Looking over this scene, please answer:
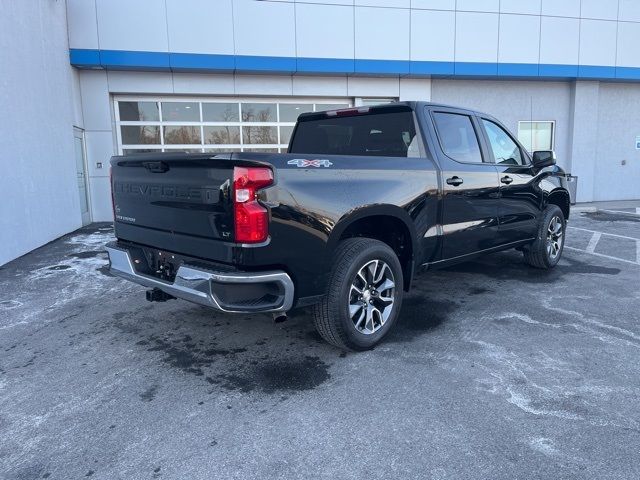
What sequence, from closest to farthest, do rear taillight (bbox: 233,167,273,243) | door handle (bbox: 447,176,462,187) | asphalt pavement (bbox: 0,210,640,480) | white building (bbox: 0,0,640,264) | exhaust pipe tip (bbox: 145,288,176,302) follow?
asphalt pavement (bbox: 0,210,640,480)
rear taillight (bbox: 233,167,273,243)
exhaust pipe tip (bbox: 145,288,176,302)
door handle (bbox: 447,176,462,187)
white building (bbox: 0,0,640,264)

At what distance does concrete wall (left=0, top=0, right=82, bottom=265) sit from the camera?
7.32m

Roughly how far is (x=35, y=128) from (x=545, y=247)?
8523 millimetres

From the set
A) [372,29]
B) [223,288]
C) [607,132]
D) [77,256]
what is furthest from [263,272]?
[607,132]

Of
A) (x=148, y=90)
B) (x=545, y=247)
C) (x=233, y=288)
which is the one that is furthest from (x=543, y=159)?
(x=148, y=90)

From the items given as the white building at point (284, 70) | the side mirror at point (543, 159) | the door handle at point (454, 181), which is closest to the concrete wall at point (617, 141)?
the white building at point (284, 70)

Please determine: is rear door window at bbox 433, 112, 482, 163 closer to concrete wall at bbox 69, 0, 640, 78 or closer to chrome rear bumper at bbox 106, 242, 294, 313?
chrome rear bumper at bbox 106, 242, 294, 313

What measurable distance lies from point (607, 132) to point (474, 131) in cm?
1245

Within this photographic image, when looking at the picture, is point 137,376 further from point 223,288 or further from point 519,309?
point 519,309

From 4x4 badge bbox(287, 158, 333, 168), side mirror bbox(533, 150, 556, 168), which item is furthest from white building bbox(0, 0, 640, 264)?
side mirror bbox(533, 150, 556, 168)

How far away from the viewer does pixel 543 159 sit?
5.82m

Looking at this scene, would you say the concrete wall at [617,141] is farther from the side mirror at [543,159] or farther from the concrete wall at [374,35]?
the side mirror at [543,159]

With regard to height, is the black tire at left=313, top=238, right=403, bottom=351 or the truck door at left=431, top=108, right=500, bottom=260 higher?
the truck door at left=431, top=108, right=500, bottom=260

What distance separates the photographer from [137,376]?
3.55 metres

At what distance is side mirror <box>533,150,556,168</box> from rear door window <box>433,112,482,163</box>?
1.17 meters
